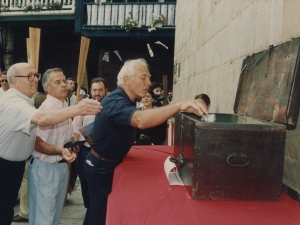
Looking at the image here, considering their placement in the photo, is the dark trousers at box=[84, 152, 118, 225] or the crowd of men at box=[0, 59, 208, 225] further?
the dark trousers at box=[84, 152, 118, 225]

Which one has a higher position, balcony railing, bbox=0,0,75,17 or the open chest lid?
balcony railing, bbox=0,0,75,17

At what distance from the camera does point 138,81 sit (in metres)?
2.41

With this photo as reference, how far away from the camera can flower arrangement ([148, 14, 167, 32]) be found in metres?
10.4

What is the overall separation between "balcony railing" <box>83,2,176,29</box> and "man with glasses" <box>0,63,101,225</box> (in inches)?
329

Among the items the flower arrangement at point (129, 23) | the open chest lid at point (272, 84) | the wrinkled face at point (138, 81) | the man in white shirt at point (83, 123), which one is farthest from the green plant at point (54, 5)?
the open chest lid at point (272, 84)

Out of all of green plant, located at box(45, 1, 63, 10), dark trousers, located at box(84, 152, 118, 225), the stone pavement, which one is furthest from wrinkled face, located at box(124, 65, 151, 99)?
green plant, located at box(45, 1, 63, 10)

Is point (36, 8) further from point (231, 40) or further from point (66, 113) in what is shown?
point (66, 113)

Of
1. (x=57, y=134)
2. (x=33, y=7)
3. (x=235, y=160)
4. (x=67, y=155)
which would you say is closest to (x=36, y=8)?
(x=33, y=7)

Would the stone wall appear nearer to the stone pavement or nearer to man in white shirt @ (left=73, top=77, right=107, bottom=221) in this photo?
man in white shirt @ (left=73, top=77, right=107, bottom=221)

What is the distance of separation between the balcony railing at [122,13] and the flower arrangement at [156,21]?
0.51ft

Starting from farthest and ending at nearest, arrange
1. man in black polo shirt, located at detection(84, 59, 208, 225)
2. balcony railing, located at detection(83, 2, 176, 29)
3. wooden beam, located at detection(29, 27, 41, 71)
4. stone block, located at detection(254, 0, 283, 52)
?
balcony railing, located at detection(83, 2, 176, 29) → wooden beam, located at detection(29, 27, 41, 71) → man in black polo shirt, located at detection(84, 59, 208, 225) → stone block, located at detection(254, 0, 283, 52)

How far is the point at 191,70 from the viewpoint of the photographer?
221 inches

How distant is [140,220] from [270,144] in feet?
2.38

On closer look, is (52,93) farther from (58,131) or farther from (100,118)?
(100,118)
